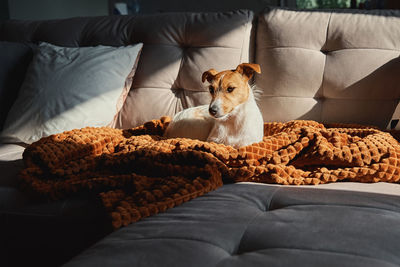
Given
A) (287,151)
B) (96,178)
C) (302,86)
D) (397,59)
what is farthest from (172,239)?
(397,59)

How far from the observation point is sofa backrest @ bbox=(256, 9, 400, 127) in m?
1.51

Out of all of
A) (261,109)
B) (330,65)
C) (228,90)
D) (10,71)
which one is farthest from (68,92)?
(330,65)

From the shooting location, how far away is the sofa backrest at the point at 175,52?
1.64m

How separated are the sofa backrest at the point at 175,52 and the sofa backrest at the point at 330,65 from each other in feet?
0.45

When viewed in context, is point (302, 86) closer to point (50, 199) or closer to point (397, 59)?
point (397, 59)

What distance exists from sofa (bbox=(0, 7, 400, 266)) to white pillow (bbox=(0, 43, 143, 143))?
64mm

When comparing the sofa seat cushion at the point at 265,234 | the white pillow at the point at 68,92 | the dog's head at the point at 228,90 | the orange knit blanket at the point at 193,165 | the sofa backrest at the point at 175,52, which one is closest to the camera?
the sofa seat cushion at the point at 265,234

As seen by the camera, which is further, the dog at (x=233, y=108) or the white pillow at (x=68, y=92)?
the white pillow at (x=68, y=92)

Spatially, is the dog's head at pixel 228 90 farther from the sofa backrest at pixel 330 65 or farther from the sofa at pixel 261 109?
the sofa backrest at pixel 330 65

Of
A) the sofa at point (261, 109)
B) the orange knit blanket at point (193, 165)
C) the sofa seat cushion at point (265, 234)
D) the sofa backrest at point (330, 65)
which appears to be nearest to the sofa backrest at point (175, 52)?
the sofa at point (261, 109)

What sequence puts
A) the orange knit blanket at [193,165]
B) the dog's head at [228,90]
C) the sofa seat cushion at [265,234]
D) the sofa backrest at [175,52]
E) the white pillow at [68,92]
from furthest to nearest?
1. the sofa backrest at [175,52]
2. the white pillow at [68,92]
3. the dog's head at [228,90]
4. the orange knit blanket at [193,165]
5. the sofa seat cushion at [265,234]

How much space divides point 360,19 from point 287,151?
788mm

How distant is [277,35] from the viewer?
1601 millimetres

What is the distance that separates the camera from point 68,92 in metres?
1.51
